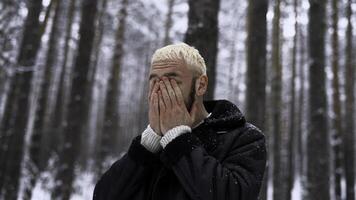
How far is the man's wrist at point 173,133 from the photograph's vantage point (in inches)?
65.8

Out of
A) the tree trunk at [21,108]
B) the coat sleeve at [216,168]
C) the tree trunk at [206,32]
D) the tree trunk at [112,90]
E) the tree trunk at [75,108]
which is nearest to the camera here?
the coat sleeve at [216,168]

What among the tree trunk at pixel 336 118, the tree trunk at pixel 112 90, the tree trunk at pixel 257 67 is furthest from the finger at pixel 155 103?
the tree trunk at pixel 336 118

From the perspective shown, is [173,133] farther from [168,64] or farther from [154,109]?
[168,64]

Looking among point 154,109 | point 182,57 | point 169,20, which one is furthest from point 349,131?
point 154,109

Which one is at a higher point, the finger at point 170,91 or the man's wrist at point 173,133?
the finger at point 170,91

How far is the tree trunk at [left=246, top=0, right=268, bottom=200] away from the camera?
20.7 ft

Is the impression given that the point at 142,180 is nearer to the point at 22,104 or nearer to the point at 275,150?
the point at 22,104

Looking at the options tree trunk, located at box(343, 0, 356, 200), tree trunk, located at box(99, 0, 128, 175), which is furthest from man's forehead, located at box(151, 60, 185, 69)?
tree trunk, located at box(99, 0, 128, 175)

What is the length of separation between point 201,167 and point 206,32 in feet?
10.7

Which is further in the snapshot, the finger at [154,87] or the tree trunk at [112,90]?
the tree trunk at [112,90]

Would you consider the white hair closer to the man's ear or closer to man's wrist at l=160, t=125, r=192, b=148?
the man's ear

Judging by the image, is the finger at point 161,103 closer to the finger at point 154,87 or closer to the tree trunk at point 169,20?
the finger at point 154,87

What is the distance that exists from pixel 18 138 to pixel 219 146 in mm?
7680

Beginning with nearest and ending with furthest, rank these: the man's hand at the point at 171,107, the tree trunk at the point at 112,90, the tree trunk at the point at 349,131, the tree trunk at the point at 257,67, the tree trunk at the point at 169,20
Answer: the man's hand at the point at 171,107
the tree trunk at the point at 257,67
the tree trunk at the point at 349,131
the tree trunk at the point at 112,90
the tree trunk at the point at 169,20
